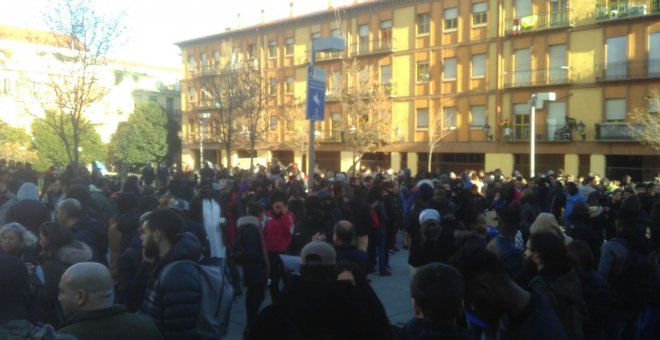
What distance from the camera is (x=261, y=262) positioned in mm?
6680

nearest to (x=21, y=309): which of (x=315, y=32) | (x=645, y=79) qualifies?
(x=645, y=79)

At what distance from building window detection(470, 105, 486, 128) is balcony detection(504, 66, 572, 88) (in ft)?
7.27

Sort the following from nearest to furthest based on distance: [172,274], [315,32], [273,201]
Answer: [172,274]
[273,201]
[315,32]

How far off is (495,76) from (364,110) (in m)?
8.36

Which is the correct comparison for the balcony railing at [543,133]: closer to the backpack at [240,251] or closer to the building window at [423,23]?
the building window at [423,23]

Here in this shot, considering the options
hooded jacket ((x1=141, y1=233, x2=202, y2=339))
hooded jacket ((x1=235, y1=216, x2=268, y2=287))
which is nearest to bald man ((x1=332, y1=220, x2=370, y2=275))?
hooded jacket ((x1=235, y1=216, x2=268, y2=287))

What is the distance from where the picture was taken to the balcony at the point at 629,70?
29.0 meters

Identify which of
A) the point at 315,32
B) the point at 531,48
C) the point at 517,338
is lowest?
the point at 517,338

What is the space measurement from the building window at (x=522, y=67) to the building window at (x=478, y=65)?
1984mm

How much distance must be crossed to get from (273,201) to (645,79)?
90.9 feet

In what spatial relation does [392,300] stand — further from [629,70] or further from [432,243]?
[629,70]

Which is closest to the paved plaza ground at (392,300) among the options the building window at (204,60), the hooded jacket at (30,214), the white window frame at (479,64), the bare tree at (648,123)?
the hooded jacket at (30,214)

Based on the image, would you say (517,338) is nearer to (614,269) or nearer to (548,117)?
(614,269)

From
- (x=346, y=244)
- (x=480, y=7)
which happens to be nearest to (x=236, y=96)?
(x=480, y=7)
